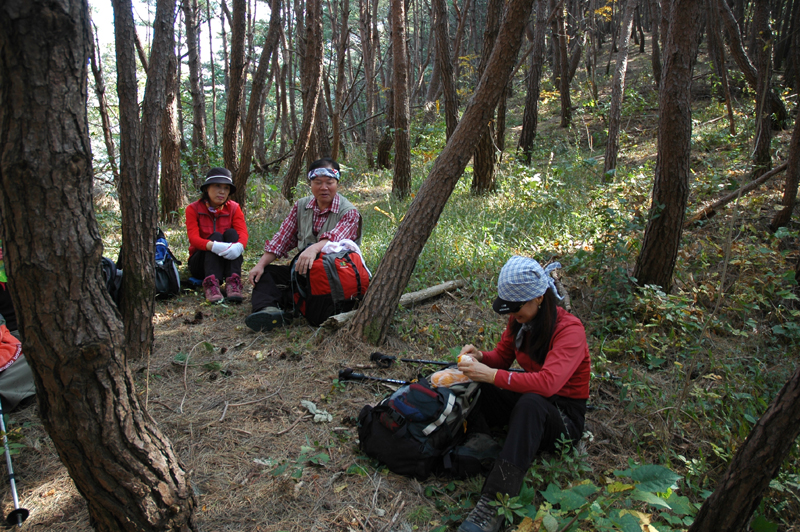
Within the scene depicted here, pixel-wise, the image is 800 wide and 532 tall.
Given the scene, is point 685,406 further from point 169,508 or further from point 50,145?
point 50,145

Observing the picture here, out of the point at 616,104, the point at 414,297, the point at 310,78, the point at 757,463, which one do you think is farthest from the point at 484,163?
the point at 757,463

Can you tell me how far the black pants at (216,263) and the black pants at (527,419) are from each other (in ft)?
10.5

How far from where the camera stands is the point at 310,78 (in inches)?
320

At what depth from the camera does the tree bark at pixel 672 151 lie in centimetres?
397

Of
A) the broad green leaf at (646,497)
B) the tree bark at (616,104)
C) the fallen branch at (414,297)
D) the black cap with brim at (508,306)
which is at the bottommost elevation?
the broad green leaf at (646,497)

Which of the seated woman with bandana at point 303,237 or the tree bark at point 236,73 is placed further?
the tree bark at point 236,73

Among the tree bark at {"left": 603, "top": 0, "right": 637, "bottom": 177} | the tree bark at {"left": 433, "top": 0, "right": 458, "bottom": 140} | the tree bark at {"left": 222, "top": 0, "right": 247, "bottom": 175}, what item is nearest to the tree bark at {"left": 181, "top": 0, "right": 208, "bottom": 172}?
the tree bark at {"left": 222, "top": 0, "right": 247, "bottom": 175}

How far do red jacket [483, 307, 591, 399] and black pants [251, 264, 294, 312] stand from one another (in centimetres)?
253

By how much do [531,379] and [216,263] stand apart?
12.2 feet

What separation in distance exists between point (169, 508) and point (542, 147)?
1105cm

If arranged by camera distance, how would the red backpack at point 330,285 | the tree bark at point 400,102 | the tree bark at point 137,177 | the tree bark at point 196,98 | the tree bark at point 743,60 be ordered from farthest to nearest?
the tree bark at point 196,98 < the tree bark at point 400,102 < the tree bark at point 743,60 < the red backpack at point 330,285 < the tree bark at point 137,177

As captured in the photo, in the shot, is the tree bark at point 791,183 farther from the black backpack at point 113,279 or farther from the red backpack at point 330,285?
the black backpack at point 113,279

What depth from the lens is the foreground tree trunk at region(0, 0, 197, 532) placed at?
4.80 feet

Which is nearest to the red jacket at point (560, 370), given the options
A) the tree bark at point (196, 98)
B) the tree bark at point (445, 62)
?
the tree bark at point (445, 62)
